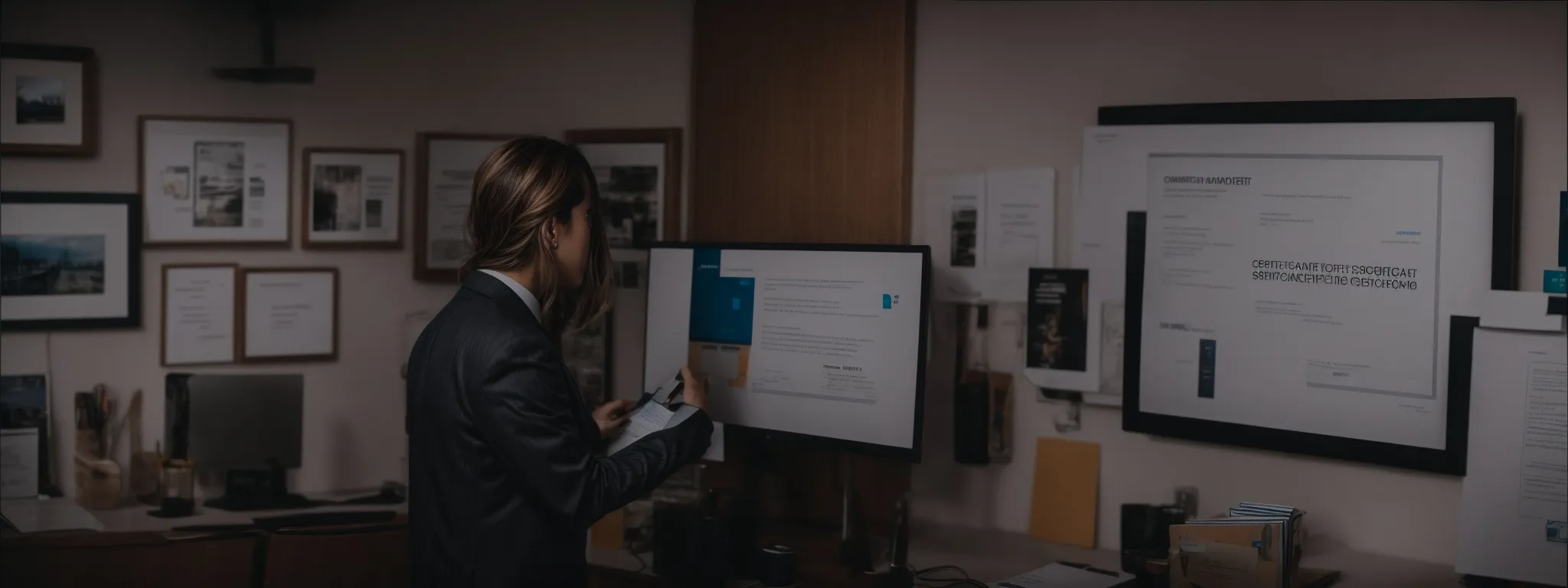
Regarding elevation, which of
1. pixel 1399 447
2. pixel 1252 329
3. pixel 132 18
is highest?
pixel 132 18

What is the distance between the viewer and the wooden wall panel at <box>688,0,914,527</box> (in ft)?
9.41

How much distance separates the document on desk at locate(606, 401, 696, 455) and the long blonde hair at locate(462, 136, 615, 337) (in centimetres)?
36

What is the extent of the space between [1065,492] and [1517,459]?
2.90 ft

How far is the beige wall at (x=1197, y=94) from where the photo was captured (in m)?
2.18

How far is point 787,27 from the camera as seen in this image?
9.93ft

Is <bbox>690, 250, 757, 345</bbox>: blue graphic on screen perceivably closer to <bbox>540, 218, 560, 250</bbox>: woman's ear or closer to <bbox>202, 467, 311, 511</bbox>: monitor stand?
<bbox>540, 218, 560, 250</bbox>: woman's ear

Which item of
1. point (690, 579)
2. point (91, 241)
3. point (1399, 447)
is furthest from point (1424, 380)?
point (91, 241)

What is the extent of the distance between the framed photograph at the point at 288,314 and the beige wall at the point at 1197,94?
1.60 m

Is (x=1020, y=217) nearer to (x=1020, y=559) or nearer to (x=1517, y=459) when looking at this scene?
(x=1020, y=559)

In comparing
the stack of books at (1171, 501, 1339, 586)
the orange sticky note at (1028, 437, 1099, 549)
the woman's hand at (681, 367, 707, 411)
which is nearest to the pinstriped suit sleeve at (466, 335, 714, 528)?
the woman's hand at (681, 367, 707, 411)

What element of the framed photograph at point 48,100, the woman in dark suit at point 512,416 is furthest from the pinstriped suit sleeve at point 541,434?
the framed photograph at point 48,100

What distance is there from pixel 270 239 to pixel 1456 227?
108 inches

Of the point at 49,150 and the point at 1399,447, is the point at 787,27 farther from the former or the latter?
the point at 49,150

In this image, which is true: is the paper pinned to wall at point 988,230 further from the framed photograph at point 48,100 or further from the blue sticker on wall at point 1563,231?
the framed photograph at point 48,100
